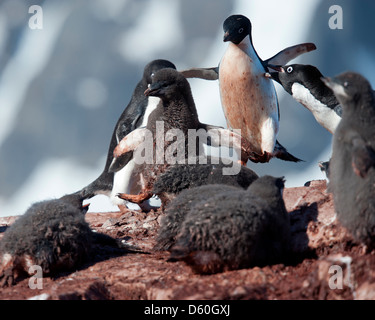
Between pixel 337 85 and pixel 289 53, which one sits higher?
pixel 289 53

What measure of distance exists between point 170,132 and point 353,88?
85.3 inches

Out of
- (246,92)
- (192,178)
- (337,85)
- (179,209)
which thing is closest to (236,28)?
(246,92)

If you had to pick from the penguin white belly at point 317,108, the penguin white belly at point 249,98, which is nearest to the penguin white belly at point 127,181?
the penguin white belly at point 249,98

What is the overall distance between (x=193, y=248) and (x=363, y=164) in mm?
956

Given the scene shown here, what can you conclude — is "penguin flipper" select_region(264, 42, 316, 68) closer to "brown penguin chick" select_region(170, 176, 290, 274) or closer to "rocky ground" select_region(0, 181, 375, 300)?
"rocky ground" select_region(0, 181, 375, 300)

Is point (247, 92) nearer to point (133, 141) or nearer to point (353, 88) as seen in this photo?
point (133, 141)

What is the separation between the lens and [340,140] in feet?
9.86

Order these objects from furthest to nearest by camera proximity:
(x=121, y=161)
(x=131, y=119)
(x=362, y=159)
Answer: (x=131, y=119) < (x=121, y=161) < (x=362, y=159)

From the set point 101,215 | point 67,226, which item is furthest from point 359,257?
point 101,215

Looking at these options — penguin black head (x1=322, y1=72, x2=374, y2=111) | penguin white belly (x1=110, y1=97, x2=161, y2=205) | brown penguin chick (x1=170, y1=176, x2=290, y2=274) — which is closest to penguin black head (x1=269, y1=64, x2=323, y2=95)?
penguin white belly (x1=110, y1=97, x2=161, y2=205)

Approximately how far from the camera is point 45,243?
137 inches

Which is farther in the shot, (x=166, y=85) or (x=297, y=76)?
(x=297, y=76)

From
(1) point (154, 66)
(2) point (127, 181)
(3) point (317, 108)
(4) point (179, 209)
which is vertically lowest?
(4) point (179, 209)
